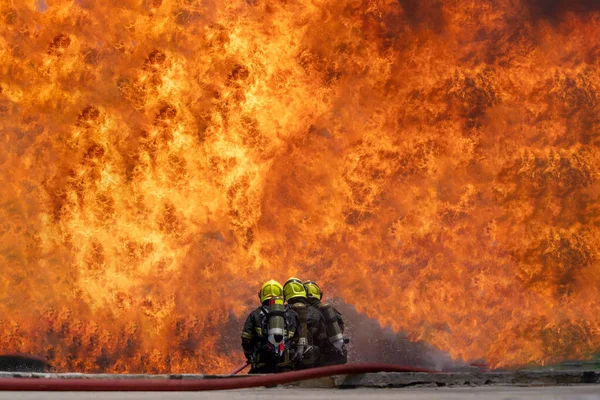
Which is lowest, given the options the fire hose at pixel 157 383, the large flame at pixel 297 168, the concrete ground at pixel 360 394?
the concrete ground at pixel 360 394

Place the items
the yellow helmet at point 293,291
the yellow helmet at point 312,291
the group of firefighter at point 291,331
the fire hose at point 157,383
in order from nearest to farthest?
the fire hose at point 157,383 < the group of firefighter at point 291,331 < the yellow helmet at point 293,291 < the yellow helmet at point 312,291

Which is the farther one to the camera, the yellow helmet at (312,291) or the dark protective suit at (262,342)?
the yellow helmet at (312,291)

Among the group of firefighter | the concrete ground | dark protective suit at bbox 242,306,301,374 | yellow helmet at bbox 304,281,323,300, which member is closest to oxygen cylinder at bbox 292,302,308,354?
the group of firefighter

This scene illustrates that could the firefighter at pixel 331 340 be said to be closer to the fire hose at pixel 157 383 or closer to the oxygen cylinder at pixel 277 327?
the oxygen cylinder at pixel 277 327

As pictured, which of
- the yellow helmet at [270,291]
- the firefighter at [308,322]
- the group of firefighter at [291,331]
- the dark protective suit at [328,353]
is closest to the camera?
the group of firefighter at [291,331]

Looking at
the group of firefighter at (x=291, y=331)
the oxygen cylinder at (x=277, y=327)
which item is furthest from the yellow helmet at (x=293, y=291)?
the oxygen cylinder at (x=277, y=327)

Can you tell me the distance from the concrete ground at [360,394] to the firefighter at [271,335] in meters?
2.61

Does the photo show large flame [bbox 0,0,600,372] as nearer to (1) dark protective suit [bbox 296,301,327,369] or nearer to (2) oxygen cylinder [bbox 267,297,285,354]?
(1) dark protective suit [bbox 296,301,327,369]

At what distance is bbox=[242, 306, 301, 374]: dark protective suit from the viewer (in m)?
8.22

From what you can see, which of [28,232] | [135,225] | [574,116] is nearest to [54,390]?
[135,225]

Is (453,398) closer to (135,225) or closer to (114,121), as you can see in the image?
(135,225)

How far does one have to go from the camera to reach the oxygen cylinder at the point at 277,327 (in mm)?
8008

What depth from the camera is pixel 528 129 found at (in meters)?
13.6

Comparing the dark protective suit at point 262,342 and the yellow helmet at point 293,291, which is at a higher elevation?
the yellow helmet at point 293,291
